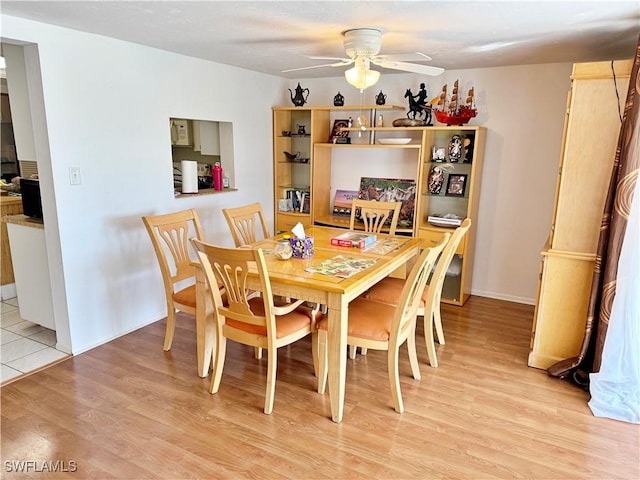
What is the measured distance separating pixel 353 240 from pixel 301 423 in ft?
4.20

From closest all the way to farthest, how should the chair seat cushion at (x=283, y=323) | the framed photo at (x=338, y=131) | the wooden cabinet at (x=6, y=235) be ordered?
the chair seat cushion at (x=283, y=323) < the wooden cabinet at (x=6, y=235) < the framed photo at (x=338, y=131)


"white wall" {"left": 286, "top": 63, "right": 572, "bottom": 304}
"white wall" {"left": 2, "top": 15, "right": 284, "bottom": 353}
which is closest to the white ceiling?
"white wall" {"left": 2, "top": 15, "right": 284, "bottom": 353}

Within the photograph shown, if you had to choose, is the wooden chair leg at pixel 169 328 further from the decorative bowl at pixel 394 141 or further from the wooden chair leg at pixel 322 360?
the decorative bowl at pixel 394 141

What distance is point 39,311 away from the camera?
10.7 feet

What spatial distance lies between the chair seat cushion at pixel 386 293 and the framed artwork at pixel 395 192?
1325 millimetres

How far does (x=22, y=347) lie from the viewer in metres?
3.14

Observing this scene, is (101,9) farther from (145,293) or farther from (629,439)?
(629,439)

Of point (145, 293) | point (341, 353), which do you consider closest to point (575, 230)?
point (341, 353)

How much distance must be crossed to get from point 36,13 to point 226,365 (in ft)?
7.71

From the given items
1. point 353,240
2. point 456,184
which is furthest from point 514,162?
point 353,240

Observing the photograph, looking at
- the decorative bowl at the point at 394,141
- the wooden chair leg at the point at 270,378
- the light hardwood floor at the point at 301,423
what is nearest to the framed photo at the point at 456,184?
the decorative bowl at the point at 394,141

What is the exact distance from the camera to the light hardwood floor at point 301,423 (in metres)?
2.03

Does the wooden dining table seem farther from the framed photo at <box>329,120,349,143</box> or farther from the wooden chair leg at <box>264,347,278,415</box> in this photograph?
the framed photo at <box>329,120,349,143</box>

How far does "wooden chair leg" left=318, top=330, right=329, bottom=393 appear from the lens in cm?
247
